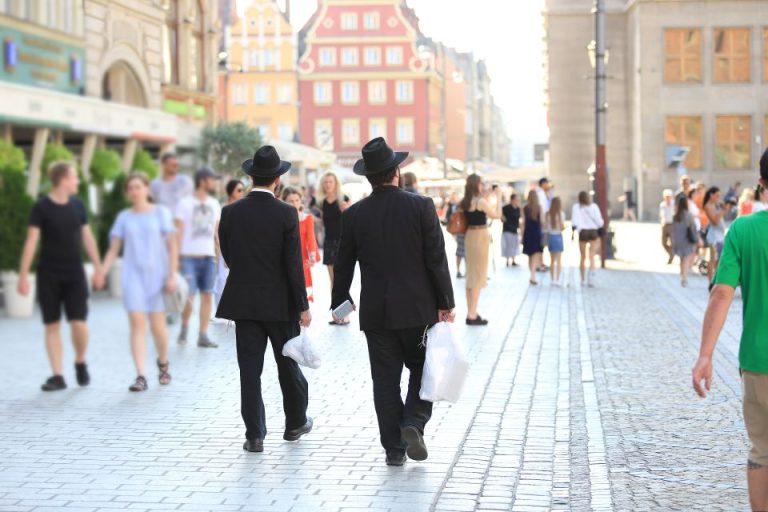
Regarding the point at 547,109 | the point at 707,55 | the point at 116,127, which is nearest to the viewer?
the point at 116,127

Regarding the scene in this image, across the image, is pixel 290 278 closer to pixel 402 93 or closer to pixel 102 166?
pixel 102 166

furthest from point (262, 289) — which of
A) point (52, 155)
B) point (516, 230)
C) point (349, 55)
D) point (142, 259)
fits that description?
point (349, 55)

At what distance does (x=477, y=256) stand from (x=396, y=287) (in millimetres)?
8168

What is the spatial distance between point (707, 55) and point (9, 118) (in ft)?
143

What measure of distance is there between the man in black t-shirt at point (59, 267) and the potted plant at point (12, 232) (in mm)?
7213

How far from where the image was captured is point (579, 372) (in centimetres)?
1159

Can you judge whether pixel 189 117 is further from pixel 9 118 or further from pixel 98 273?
pixel 98 273

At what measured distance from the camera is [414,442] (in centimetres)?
733

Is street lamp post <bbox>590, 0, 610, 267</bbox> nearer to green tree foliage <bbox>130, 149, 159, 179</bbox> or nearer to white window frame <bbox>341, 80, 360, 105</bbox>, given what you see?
green tree foliage <bbox>130, 149, 159, 179</bbox>

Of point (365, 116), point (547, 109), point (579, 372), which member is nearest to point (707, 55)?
point (547, 109)

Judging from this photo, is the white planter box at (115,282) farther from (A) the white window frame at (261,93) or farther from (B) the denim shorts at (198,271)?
(A) the white window frame at (261,93)

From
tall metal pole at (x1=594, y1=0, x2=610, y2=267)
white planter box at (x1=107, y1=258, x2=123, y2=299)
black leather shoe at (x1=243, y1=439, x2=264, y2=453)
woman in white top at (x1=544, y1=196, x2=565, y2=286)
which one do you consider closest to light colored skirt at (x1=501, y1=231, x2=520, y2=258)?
tall metal pole at (x1=594, y1=0, x2=610, y2=267)

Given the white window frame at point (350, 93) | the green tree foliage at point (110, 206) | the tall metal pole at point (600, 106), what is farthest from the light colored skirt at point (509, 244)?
the white window frame at point (350, 93)

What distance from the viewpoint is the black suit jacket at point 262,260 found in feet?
26.4
